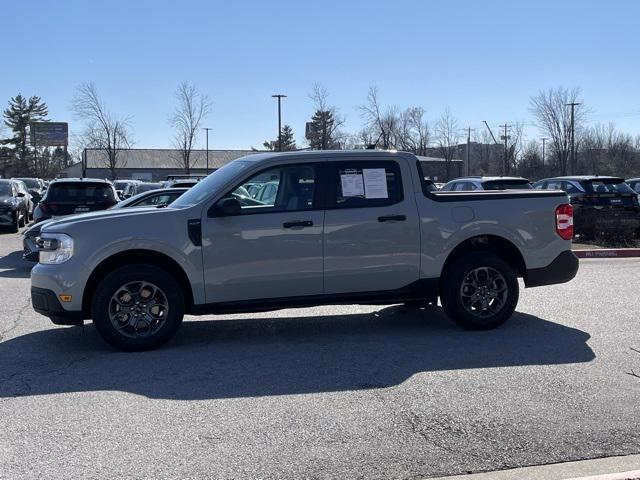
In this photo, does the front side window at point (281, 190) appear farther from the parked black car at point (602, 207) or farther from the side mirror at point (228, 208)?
the parked black car at point (602, 207)

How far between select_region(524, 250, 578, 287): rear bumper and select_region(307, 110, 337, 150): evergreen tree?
29.1 meters

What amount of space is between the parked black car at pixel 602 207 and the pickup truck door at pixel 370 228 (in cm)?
1066

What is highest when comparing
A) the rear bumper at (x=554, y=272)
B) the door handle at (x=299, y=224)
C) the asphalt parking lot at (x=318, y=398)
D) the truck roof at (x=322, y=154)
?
the truck roof at (x=322, y=154)

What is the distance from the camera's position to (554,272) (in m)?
8.00

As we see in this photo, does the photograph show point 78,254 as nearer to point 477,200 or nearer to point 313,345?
point 313,345

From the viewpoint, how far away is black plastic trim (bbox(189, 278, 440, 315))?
7.12 metres

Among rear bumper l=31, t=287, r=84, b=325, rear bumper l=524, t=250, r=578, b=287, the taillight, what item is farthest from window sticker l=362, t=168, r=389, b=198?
rear bumper l=31, t=287, r=84, b=325

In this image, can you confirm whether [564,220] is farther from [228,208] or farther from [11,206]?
[11,206]

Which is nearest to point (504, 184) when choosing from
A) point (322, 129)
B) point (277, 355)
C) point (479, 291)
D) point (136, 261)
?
point (479, 291)

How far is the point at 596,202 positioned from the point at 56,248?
1386 centimetres

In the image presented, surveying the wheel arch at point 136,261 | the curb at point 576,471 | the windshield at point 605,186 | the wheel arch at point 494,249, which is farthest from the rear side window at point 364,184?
the windshield at point 605,186

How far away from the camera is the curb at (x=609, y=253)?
15153mm

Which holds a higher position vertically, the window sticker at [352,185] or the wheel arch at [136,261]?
the window sticker at [352,185]

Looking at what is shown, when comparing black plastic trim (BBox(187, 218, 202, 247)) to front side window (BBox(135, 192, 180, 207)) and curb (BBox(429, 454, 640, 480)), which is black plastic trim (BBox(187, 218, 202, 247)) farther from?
front side window (BBox(135, 192, 180, 207))
